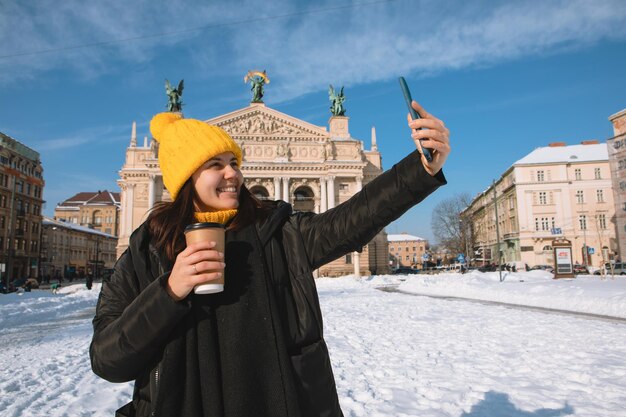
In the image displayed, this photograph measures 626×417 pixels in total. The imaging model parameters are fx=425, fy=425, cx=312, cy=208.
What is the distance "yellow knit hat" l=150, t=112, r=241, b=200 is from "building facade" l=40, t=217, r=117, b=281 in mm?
62715

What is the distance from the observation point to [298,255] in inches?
70.9

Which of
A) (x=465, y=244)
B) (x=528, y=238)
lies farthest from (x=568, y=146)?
(x=465, y=244)

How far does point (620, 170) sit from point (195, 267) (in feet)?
194

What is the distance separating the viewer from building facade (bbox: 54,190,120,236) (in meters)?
94.7

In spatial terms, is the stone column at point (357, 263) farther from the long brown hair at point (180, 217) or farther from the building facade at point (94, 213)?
the building facade at point (94, 213)

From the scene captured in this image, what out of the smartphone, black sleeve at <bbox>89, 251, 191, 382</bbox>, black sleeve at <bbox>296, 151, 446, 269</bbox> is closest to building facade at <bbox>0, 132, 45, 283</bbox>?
black sleeve at <bbox>89, 251, 191, 382</bbox>

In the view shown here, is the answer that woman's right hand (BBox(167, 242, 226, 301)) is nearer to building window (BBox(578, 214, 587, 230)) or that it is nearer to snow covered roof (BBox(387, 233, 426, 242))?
building window (BBox(578, 214, 587, 230))

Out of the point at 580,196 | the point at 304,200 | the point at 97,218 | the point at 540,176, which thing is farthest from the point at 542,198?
the point at 97,218

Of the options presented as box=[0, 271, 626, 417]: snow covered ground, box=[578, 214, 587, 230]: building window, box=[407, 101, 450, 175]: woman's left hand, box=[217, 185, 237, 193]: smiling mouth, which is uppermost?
box=[578, 214, 587, 230]: building window

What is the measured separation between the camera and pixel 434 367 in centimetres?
655

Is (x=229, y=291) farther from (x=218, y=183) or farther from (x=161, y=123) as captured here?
(x=161, y=123)

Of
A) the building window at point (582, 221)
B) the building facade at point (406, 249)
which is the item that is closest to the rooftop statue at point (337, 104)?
the building window at point (582, 221)

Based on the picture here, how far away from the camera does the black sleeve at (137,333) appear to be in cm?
141

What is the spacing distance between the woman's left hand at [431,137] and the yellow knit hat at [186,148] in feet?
2.62
